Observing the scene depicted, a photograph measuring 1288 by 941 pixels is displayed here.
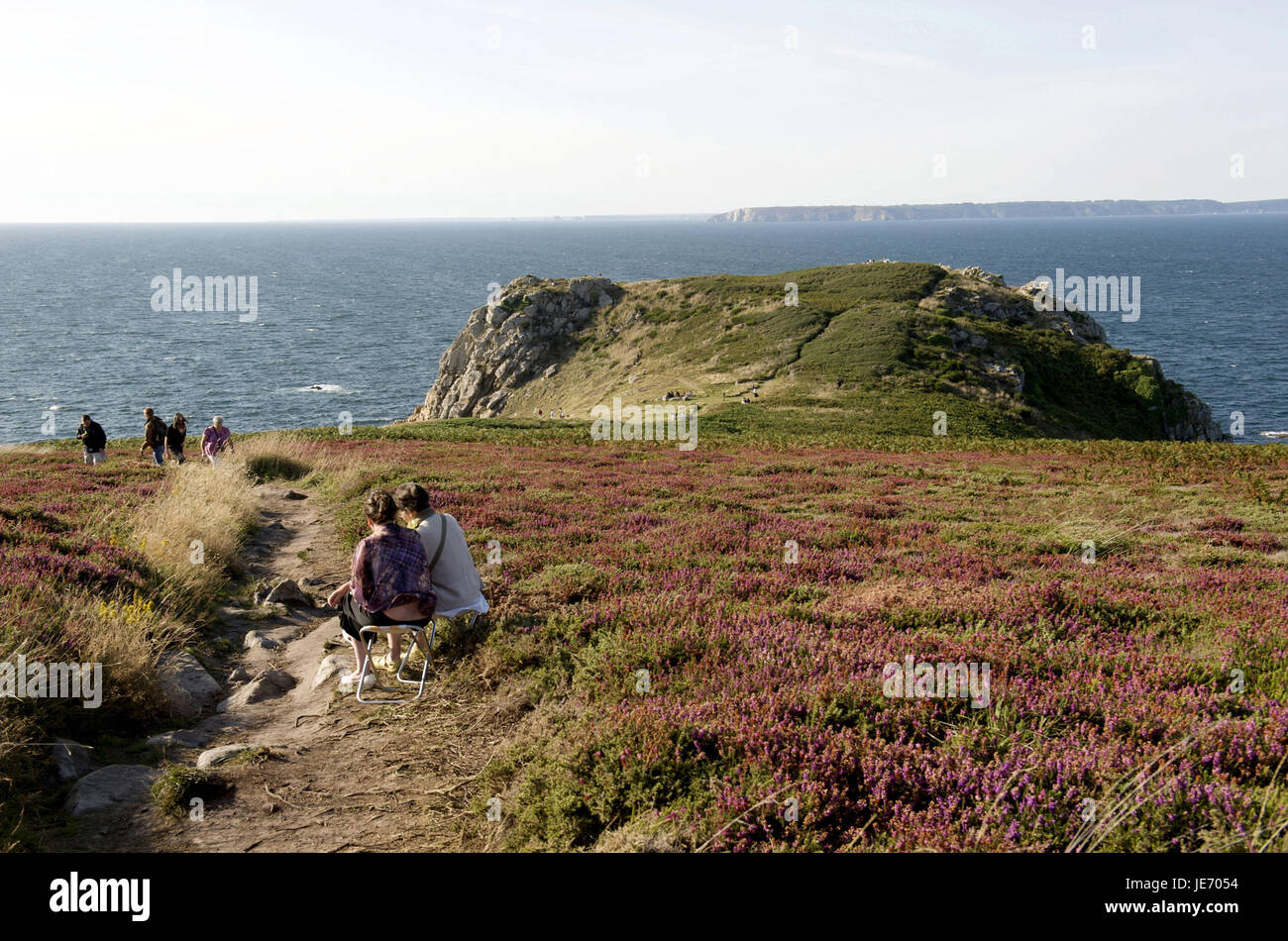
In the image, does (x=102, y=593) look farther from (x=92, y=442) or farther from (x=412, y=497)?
(x=92, y=442)

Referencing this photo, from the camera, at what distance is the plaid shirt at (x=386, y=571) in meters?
8.14

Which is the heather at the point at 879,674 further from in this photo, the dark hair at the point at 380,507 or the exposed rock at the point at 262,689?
the exposed rock at the point at 262,689

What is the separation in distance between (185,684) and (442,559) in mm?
3005

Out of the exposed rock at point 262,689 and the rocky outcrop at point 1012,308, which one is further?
the rocky outcrop at point 1012,308

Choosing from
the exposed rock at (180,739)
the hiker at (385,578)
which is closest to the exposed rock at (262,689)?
the exposed rock at (180,739)

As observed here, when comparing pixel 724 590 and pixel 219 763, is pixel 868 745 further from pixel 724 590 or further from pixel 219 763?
pixel 219 763

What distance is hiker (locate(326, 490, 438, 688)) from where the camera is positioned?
8.14 metres

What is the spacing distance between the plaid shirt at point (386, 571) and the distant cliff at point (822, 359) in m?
34.0

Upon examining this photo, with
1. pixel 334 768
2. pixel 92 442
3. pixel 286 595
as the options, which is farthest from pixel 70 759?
pixel 92 442

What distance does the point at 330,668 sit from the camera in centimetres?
882

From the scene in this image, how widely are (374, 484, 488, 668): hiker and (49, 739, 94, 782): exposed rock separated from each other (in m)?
2.79

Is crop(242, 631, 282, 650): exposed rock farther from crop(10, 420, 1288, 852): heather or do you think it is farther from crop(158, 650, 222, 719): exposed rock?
crop(158, 650, 222, 719): exposed rock
